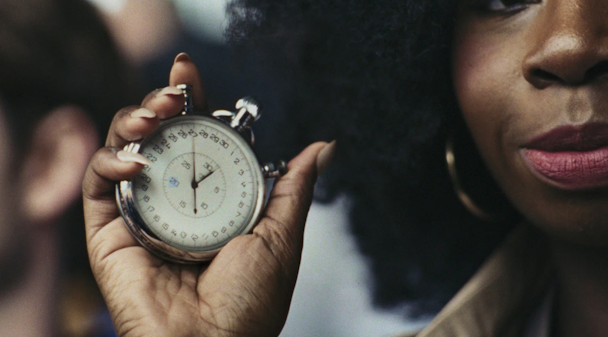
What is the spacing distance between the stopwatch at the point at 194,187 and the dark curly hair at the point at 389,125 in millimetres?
116

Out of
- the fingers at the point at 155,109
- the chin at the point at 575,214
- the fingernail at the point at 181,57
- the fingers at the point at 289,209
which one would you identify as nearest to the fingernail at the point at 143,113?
Answer: the fingers at the point at 155,109

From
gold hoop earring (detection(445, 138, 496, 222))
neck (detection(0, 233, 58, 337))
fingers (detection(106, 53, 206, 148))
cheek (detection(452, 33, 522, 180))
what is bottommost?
gold hoop earring (detection(445, 138, 496, 222))

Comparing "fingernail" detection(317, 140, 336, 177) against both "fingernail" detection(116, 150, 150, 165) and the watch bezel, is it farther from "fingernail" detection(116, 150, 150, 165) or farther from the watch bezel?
"fingernail" detection(116, 150, 150, 165)

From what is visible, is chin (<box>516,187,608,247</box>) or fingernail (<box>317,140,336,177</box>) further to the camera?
fingernail (<box>317,140,336,177</box>)

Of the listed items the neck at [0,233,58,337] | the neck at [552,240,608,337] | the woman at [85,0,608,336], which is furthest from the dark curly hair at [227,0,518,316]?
the neck at [0,233,58,337]

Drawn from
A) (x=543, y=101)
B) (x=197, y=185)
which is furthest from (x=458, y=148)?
(x=197, y=185)

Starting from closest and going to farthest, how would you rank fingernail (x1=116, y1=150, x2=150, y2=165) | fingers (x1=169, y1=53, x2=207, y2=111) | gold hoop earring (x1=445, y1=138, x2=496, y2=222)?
fingernail (x1=116, y1=150, x2=150, y2=165) < fingers (x1=169, y1=53, x2=207, y2=111) < gold hoop earring (x1=445, y1=138, x2=496, y2=222)

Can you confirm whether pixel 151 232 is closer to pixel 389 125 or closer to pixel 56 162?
pixel 56 162

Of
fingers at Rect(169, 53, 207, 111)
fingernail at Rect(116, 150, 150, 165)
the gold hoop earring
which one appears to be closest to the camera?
fingernail at Rect(116, 150, 150, 165)

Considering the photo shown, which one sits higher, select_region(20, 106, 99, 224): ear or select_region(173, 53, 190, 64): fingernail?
select_region(173, 53, 190, 64): fingernail

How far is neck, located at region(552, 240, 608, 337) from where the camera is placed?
3.10 feet

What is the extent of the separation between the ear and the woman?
0.35 feet

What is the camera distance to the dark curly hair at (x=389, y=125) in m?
0.96

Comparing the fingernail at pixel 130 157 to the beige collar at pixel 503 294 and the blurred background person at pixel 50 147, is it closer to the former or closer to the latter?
the blurred background person at pixel 50 147
